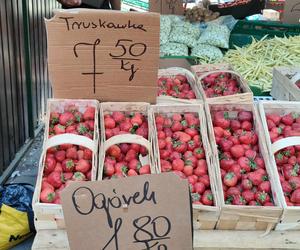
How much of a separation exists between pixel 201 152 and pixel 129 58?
0.60 metres

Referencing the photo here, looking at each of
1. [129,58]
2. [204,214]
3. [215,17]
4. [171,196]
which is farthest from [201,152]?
[215,17]

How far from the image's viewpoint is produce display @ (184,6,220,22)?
5.06 metres

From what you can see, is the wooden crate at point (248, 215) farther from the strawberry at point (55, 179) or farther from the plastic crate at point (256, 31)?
the plastic crate at point (256, 31)

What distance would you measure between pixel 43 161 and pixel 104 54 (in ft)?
2.02

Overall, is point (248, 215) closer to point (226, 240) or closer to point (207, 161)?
point (226, 240)

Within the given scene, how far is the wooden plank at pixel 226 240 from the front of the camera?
→ 1.72 meters

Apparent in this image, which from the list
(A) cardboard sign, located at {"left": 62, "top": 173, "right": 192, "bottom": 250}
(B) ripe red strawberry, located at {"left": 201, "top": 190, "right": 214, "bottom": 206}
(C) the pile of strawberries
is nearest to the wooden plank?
(B) ripe red strawberry, located at {"left": 201, "top": 190, "right": 214, "bottom": 206}

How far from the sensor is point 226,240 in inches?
69.6

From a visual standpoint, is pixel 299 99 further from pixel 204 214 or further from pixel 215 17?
pixel 215 17

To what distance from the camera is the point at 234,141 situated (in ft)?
6.71

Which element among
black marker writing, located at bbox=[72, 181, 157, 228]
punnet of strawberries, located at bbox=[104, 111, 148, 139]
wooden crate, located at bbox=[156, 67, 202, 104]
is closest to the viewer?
black marker writing, located at bbox=[72, 181, 157, 228]

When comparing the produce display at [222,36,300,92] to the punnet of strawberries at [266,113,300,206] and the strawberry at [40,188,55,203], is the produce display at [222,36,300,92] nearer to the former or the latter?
the punnet of strawberries at [266,113,300,206]

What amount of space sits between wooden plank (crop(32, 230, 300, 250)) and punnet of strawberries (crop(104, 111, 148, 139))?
55cm

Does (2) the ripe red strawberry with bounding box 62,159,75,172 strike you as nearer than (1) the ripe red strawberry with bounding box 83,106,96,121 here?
Yes
